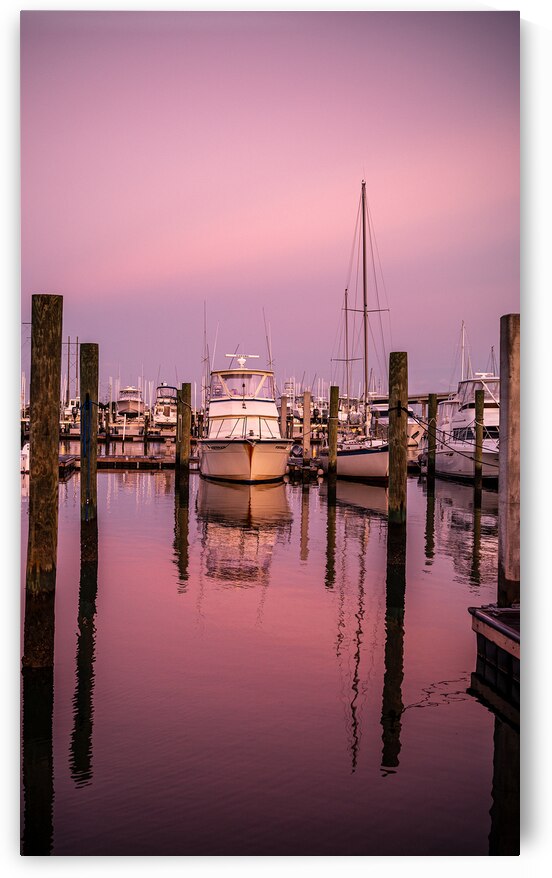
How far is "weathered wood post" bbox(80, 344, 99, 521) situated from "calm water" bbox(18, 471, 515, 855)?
877mm

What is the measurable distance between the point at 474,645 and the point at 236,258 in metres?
4.73

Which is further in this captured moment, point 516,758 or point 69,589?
point 69,589

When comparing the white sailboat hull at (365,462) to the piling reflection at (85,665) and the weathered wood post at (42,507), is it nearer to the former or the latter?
the piling reflection at (85,665)

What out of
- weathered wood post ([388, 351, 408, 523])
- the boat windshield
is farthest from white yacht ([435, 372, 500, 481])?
weathered wood post ([388, 351, 408, 523])

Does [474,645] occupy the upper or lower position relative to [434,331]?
lower

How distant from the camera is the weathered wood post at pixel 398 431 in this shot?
8.94 metres

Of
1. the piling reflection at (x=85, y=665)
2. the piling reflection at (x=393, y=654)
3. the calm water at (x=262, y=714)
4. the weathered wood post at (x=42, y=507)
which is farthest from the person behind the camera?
the weathered wood post at (x=42, y=507)

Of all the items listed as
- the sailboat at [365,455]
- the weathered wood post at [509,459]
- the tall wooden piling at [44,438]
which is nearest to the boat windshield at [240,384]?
the sailboat at [365,455]

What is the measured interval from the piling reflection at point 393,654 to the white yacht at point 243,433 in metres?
13.5

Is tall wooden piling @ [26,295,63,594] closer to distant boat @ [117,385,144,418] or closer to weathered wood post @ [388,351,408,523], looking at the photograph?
weathered wood post @ [388,351,408,523]

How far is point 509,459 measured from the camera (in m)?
6.11

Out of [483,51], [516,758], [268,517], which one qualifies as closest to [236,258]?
[483,51]

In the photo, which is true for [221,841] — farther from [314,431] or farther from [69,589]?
[314,431]

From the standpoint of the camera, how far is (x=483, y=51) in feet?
19.3
